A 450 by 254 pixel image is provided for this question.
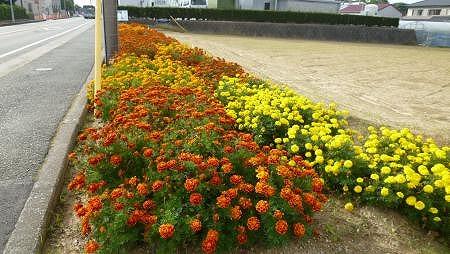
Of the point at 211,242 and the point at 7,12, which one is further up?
the point at 7,12

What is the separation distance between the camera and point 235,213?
8.39 ft

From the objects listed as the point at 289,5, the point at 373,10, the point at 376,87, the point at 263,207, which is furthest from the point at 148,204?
the point at 373,10

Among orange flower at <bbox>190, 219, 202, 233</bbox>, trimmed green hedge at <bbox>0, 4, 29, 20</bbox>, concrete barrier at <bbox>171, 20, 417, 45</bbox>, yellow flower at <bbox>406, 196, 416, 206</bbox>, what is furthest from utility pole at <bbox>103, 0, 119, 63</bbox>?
trimmed green hedge at <bbox>0, 4, 29, 20</bbox>

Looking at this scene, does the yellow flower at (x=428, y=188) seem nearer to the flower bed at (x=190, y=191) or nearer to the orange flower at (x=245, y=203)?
the flower bed at (x=190, y=191)

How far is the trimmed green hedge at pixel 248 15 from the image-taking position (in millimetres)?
30719

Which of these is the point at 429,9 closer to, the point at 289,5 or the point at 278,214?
the point at 289,5

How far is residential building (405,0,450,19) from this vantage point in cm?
6700

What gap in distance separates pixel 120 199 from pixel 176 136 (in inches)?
39.2

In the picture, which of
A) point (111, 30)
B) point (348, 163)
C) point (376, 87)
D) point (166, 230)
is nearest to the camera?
point (166, 230)

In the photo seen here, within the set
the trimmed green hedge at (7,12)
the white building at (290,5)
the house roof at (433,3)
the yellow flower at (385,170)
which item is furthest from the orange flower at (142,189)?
the house roof at (433,3)

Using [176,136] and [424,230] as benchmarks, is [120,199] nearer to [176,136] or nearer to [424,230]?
[176,136]

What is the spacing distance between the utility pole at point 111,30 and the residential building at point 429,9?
241 feet

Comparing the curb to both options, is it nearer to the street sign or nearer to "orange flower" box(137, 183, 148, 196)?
"orange flower" box(137, 183, 148, 196)

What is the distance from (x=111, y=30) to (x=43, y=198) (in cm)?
627
